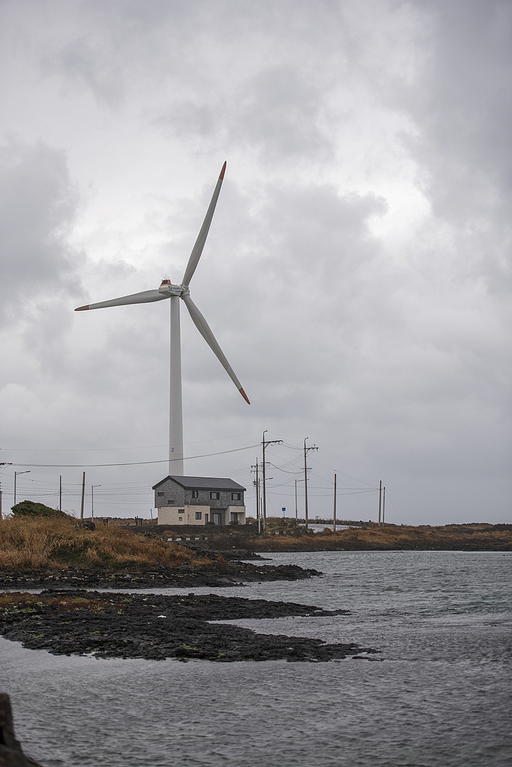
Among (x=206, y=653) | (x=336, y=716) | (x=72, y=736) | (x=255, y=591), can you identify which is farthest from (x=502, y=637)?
(x=255, y=591)

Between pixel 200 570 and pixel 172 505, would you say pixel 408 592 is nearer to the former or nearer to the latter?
pixel 200 570

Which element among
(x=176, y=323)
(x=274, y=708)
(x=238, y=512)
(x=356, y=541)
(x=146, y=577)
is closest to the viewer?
(x=274, y=708)

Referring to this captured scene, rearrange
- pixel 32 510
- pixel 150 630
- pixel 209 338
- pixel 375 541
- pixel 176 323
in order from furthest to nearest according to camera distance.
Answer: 1. pixel 375 541
2. pixel 176 323
3. pixel 209 338
4. pixel 32 510
5. pixel 150 630

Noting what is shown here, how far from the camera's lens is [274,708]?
890 centimetres

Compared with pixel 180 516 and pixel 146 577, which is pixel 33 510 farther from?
pixel 180 516

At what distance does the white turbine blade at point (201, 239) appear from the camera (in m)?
70.8

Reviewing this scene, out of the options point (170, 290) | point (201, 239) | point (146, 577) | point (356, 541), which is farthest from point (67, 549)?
point (356, 541)

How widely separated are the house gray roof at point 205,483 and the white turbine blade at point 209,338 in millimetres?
21980

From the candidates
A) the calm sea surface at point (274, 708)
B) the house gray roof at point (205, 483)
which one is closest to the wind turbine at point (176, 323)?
the house gray roof at point (205, 483)

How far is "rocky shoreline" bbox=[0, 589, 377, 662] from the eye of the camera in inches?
497

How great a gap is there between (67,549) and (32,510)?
33.0 feet

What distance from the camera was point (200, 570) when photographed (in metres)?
36.6

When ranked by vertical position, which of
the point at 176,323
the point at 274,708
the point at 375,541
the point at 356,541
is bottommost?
the point at 375,541

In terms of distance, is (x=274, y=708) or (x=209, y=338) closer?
(x=274, y=708)
